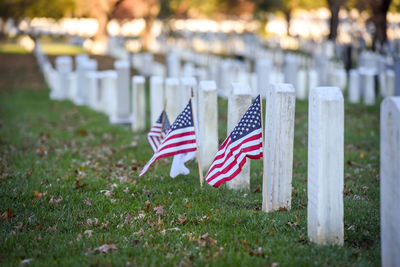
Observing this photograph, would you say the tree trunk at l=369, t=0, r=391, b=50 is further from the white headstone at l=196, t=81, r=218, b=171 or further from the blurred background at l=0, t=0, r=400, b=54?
the white headstone at l=196, t=81, r=218, b=171

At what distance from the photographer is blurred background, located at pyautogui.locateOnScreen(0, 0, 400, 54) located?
113 feet

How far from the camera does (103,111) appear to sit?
1562 centimetres

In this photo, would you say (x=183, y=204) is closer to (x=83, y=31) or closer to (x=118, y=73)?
(x=118, y=73)

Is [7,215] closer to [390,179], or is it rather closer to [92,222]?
[92,222]

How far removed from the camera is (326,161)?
16.4 ft

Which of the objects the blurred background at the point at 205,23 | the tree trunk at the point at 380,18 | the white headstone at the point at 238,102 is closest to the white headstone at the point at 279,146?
the white headstone at the point at 238,102

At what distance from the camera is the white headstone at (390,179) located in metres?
4.37

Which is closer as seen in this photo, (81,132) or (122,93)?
(81,132)

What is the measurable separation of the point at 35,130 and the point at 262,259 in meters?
8.84

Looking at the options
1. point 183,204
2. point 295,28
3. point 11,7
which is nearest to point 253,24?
point 295,28

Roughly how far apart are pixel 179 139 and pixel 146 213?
95 cm

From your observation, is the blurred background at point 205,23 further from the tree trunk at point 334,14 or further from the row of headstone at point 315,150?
the row of headstone at point 315,150

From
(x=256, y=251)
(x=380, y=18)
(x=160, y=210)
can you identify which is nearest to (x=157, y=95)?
(x=160, y=210)

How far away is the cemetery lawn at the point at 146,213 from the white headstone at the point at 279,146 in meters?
0.19
